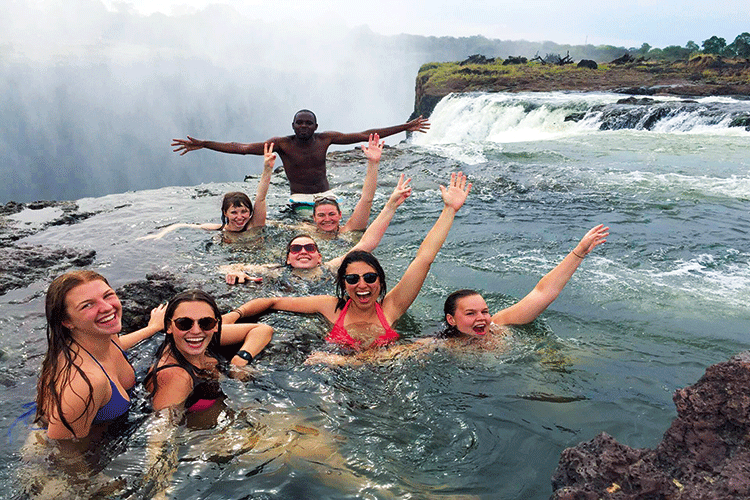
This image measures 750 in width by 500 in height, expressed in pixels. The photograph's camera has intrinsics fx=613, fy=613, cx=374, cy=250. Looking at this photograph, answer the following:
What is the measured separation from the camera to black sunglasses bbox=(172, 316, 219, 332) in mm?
3912

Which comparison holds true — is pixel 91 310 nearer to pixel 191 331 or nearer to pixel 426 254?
pixel 191 331

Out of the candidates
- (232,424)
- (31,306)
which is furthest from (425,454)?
(31,306)

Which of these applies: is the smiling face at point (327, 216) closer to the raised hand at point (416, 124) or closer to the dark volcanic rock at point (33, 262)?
the raised hand at point (416, 124)

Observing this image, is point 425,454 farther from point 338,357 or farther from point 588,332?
point 588,332

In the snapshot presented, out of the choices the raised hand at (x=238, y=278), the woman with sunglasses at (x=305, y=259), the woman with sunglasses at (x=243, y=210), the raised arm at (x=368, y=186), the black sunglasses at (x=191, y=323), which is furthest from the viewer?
the woman with sunglasses at (x=243, y=210)

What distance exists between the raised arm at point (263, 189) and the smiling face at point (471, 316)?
3213 mm

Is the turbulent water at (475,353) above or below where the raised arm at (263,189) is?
below

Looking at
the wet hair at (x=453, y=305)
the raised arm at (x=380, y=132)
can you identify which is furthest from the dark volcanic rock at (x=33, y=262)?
the wet hair at (x=453, y=305)

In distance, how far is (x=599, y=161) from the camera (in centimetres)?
1432

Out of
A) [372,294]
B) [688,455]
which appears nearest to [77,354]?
[372,294]

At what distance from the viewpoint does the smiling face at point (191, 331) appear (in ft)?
12.9

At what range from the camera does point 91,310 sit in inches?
131

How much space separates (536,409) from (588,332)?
5.49 ft

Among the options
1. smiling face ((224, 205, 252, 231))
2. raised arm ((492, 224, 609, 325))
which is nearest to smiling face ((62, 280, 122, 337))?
raised arm ((492, 224, 609, 325))
